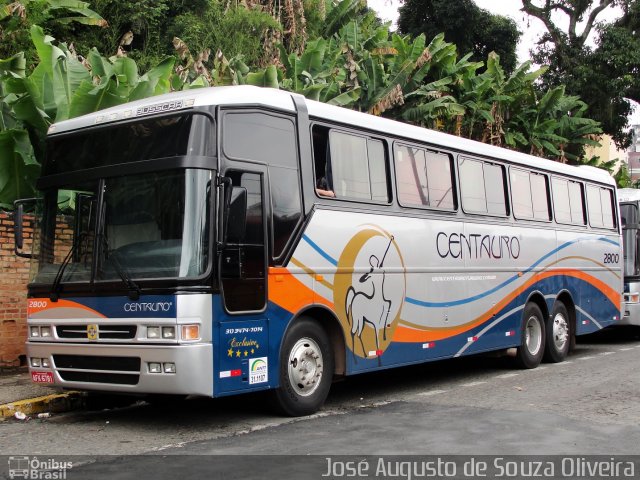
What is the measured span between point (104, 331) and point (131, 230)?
0.98m

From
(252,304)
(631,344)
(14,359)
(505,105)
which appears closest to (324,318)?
(252,304)

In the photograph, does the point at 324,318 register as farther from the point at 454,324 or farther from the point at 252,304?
the point at 454,324

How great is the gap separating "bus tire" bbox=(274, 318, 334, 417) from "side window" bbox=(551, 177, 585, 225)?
645 centimetres

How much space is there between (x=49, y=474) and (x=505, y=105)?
2208cm

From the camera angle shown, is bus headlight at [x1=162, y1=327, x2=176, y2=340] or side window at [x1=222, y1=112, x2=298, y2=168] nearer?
bus headlight at [x1=162, y1=327, x2=176, y2=340]

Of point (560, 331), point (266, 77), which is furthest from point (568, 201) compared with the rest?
point (266, 77)

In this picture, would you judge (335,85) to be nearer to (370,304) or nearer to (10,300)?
(10,300)

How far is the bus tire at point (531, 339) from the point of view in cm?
1267

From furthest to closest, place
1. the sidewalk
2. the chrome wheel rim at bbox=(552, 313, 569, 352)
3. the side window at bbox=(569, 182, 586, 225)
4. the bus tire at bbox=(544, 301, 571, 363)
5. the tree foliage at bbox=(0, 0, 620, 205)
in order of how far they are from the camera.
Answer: the side window at bbox=(569, 182, 586, 225), the chrome wheel rim at bbox=(552, 313, 569, 352), the bus tire at bbox=(544, 301, 571, 363), the tree foliage at bbox=(0, 0, 620, 205), the sidewalk

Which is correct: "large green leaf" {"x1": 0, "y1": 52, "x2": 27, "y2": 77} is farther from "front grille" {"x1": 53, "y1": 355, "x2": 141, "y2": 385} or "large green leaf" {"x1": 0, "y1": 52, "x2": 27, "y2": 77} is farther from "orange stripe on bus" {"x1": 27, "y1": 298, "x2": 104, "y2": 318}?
"front grille" {"x1": 53, "y1": 355, "x2": 141, "y2": 385}

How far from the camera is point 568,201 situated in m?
14.1

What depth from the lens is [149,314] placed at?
24.2ft

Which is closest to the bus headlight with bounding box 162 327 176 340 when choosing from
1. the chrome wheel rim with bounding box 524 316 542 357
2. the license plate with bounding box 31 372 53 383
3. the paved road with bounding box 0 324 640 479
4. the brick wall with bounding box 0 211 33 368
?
the paved road with bounding box 0 324 640 479

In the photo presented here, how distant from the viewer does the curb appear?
27.9ft
